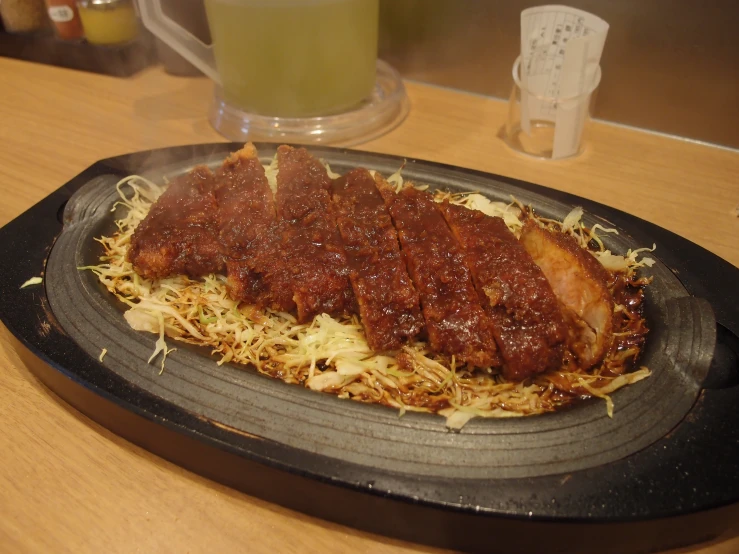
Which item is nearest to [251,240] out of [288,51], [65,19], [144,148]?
[288,51]

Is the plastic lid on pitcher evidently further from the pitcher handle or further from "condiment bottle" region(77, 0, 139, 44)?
"condiment bottle" region(77, 0, 139, 44)

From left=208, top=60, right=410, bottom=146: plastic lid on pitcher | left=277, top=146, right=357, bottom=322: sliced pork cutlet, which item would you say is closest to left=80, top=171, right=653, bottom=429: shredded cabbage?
left=277, top=146, right=357, bottom=322: sliced pork cutlet

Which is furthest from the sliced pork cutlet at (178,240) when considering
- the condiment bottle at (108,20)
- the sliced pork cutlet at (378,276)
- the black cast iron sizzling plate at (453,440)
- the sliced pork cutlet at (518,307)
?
the condiment bottle at (108,20)

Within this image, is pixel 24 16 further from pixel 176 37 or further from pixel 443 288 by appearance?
pixel 443 288

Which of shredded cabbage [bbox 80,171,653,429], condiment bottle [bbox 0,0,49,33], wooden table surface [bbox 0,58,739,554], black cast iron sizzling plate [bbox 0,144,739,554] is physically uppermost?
condiment bottle [bbox 0,0,49,33]

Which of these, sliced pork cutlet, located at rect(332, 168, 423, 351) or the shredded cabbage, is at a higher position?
sliced pork cutlet, located at rect(332, 168, 423, 351)

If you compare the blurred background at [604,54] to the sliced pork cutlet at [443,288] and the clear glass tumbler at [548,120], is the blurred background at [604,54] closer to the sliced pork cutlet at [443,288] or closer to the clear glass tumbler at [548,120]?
the clear glass tumbler at [548,120]
